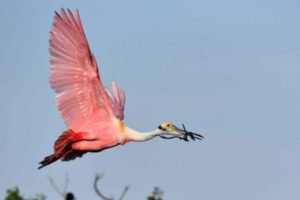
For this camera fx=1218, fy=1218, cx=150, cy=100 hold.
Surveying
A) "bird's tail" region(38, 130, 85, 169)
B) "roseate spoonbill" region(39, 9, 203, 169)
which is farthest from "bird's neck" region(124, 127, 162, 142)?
"bird's tail" region(38, 130, 85, 169)

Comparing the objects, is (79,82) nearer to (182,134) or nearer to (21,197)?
(182,134)

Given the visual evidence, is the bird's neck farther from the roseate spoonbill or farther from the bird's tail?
the bird's tail

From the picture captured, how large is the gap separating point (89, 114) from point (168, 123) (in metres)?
1.57

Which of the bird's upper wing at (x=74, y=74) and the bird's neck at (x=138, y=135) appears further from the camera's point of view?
the bird's neck at (x=138, y=135)

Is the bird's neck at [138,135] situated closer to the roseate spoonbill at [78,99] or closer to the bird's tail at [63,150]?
the roseate spoonbill at [78,99]

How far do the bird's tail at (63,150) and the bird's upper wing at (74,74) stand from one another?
32 cm

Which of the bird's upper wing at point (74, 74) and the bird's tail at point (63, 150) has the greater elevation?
the bird's upper wing at point (74, 74)

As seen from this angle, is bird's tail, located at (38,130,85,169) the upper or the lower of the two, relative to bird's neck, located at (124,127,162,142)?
lower

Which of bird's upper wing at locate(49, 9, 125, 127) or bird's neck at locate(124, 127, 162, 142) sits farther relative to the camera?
bird's neck at locate(124, 127, 162, 142)

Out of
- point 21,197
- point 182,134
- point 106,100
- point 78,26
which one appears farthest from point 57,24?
point 21,197

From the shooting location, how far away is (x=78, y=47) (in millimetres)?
22625

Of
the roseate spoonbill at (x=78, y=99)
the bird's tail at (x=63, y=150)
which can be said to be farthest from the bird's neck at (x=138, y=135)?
the bird's tail at (x=63, y=150)

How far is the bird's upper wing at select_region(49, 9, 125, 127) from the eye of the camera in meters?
22.5

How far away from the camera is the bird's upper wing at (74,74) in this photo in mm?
22547
